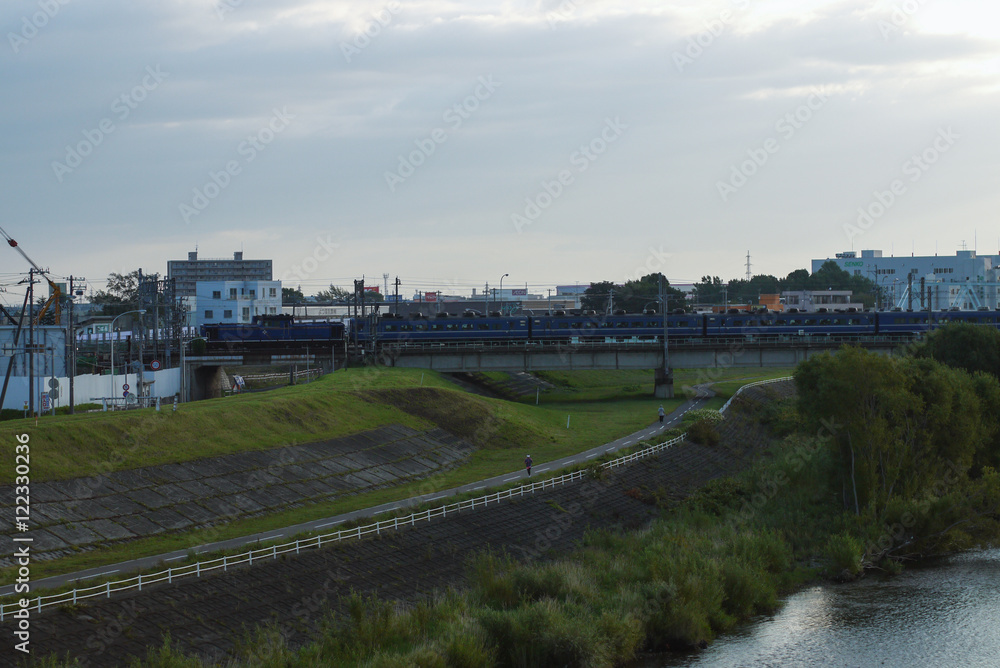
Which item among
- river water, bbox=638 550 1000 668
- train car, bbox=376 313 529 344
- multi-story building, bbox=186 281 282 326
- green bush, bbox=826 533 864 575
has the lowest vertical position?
river water, bbox=638 550 1000 668

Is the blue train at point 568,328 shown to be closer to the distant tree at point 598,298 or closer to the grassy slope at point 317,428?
the grassy slope at point 317,428

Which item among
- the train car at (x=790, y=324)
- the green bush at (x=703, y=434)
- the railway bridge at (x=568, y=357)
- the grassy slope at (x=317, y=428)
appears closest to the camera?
the grassy slope at (x=317, y=428)

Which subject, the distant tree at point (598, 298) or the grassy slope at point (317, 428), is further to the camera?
the distant tree at point (598, 298)

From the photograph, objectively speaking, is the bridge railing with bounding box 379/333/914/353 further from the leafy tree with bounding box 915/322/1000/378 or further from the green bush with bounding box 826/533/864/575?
the green bush with bounding box 826/533/864/575

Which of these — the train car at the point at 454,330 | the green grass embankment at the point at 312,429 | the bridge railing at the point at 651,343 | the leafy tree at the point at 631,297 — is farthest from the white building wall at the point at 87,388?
the leafy tree at the point at 631,297

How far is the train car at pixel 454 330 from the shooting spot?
89.6 meters

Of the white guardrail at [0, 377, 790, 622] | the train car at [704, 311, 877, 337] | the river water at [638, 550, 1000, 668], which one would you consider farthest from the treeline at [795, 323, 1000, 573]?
the train car at [704, 311, 877, 337]

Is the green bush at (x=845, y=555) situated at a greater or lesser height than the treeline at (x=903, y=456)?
lesser

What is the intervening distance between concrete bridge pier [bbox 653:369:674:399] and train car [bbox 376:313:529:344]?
45.2 ft

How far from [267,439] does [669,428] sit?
27622 mm

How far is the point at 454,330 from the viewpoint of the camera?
297 ft

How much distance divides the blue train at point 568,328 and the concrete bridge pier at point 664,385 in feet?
27.1

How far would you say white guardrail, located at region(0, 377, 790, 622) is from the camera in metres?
24.5

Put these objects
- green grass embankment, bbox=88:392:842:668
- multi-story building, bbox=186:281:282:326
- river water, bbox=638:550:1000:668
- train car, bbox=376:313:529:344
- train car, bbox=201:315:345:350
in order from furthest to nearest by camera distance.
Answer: multi-story building, bbox=186:281:282:326, train car, bbox=376:313:529:344, train car, bbox=201:315:345:350, river water, bbox=638:550:1000:668, green grass embankment, bbox=88:392:842:668
